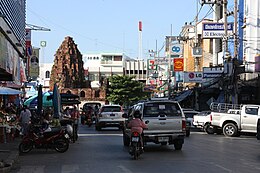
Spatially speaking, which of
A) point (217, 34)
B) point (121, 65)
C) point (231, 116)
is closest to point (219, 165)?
point (231, 116)

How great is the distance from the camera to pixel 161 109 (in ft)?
61.1

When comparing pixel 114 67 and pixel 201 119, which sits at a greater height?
pixel 114 67

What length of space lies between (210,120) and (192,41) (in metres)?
37.7

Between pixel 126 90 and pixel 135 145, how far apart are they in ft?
227

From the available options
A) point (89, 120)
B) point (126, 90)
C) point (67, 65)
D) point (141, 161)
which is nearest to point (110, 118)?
point (89, 120)

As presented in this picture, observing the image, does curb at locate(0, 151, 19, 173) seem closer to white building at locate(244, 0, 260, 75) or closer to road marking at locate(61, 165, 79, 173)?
road marking at locate(61, 165, 79, 173)

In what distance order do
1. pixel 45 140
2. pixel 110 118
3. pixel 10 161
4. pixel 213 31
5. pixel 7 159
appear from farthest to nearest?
pixel 213 31 → pixel 110 118 → pixel 45 140 → pixel 7 159 → pixel 10 161

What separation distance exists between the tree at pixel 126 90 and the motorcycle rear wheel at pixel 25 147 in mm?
66212

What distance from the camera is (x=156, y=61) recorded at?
85.9 meters

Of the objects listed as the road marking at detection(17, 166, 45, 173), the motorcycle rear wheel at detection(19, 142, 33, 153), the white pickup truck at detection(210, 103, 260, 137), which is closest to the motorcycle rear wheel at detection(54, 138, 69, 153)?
the motorcycle rear wheel at detection(19, 142, 33, 153)

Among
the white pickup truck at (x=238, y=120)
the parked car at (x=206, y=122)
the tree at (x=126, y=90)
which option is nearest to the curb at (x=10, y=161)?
the white pickup truck at (x=238, y=120)

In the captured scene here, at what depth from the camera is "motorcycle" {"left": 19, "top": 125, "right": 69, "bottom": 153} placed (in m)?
17.9

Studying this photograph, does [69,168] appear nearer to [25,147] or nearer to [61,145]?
[61,145]

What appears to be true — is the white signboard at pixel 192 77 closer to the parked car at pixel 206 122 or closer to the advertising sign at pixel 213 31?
the advertising sign at pixel 213 31
